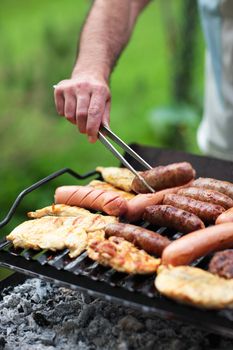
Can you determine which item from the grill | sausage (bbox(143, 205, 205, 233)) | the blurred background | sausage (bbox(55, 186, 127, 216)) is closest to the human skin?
sausage (bbox(55, 186, 127, 216))

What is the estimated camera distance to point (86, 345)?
2658 mm

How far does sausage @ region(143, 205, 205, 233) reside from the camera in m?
2.76

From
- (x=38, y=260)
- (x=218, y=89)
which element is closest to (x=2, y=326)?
(x=38, y=260)

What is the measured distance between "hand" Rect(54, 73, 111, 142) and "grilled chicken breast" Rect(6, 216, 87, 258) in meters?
0.48

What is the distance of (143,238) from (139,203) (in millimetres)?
372

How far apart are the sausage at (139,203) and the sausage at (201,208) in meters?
0.11

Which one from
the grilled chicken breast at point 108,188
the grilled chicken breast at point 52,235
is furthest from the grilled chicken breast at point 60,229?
the grilled chicken breast at point 108,188

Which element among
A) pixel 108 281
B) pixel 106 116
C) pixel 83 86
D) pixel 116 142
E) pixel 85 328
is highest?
pixel 83 86

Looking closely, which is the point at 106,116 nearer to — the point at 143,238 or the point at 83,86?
the point at 83,86

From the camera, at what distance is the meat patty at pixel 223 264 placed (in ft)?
7.98

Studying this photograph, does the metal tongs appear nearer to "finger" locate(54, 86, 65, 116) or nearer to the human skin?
the human skin

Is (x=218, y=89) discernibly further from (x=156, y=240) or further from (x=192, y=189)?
(x=156, y=240)

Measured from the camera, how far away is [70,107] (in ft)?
10.3

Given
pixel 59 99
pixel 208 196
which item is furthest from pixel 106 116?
pixel 208 196
